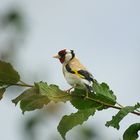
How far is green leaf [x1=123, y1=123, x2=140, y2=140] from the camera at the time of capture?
7.55 ft

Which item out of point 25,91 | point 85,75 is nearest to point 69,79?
point 85,75

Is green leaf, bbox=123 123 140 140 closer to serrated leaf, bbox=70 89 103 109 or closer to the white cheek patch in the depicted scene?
serrated leaf, bbox=70 89 103 109

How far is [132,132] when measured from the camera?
2.32m

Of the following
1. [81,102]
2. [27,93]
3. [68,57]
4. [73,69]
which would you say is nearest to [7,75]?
[27,93]

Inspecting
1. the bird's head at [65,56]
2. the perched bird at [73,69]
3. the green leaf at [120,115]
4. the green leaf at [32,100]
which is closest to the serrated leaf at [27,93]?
the green leaf at [32,100]

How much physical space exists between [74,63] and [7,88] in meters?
1.77

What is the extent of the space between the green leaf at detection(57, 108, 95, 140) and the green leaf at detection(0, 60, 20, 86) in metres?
0.24

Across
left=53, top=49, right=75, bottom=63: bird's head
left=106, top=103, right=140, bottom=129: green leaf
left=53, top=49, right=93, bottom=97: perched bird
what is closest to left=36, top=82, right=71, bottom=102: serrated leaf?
left=106, top=103, right=140, bottom=129: green leaf

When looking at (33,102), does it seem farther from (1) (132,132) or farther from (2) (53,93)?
(1) (132,132)

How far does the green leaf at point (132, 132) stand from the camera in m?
2.30

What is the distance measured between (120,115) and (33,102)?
34cm

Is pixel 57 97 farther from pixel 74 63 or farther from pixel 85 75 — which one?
pixel 74 63

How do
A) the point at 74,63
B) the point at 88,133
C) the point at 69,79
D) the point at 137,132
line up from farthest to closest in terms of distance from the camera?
1. the point at 74,63
2. the point at 69,79
3. the point at 88,133
4. the point at 137,132

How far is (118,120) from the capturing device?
232 centimetres
